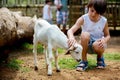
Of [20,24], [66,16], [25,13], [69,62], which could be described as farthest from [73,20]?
[69,62]

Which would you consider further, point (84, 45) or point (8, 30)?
point (84, 45)

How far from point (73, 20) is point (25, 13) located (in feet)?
6.99

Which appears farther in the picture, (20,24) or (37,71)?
(20,24)

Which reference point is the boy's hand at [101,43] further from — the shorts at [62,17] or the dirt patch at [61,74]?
the shorts at [62,17]

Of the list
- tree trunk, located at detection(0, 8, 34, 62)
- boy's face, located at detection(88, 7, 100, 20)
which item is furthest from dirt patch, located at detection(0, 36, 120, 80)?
boy's face, located at detection(88, 7, 100, 20)

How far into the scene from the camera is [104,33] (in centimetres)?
583

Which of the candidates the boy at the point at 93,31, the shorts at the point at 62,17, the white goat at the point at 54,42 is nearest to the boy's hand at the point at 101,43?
the boy at the point at 93,31

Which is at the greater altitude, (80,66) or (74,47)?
(74,47)

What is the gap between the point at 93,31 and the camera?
18.8 feet

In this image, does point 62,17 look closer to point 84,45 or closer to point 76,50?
point 84,45

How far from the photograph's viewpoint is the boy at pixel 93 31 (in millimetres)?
5492

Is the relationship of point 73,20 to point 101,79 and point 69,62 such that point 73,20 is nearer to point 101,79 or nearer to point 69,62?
point 69,62

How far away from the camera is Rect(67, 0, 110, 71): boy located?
18.0 ft

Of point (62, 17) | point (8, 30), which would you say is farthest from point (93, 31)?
Result: point (62, 17)
